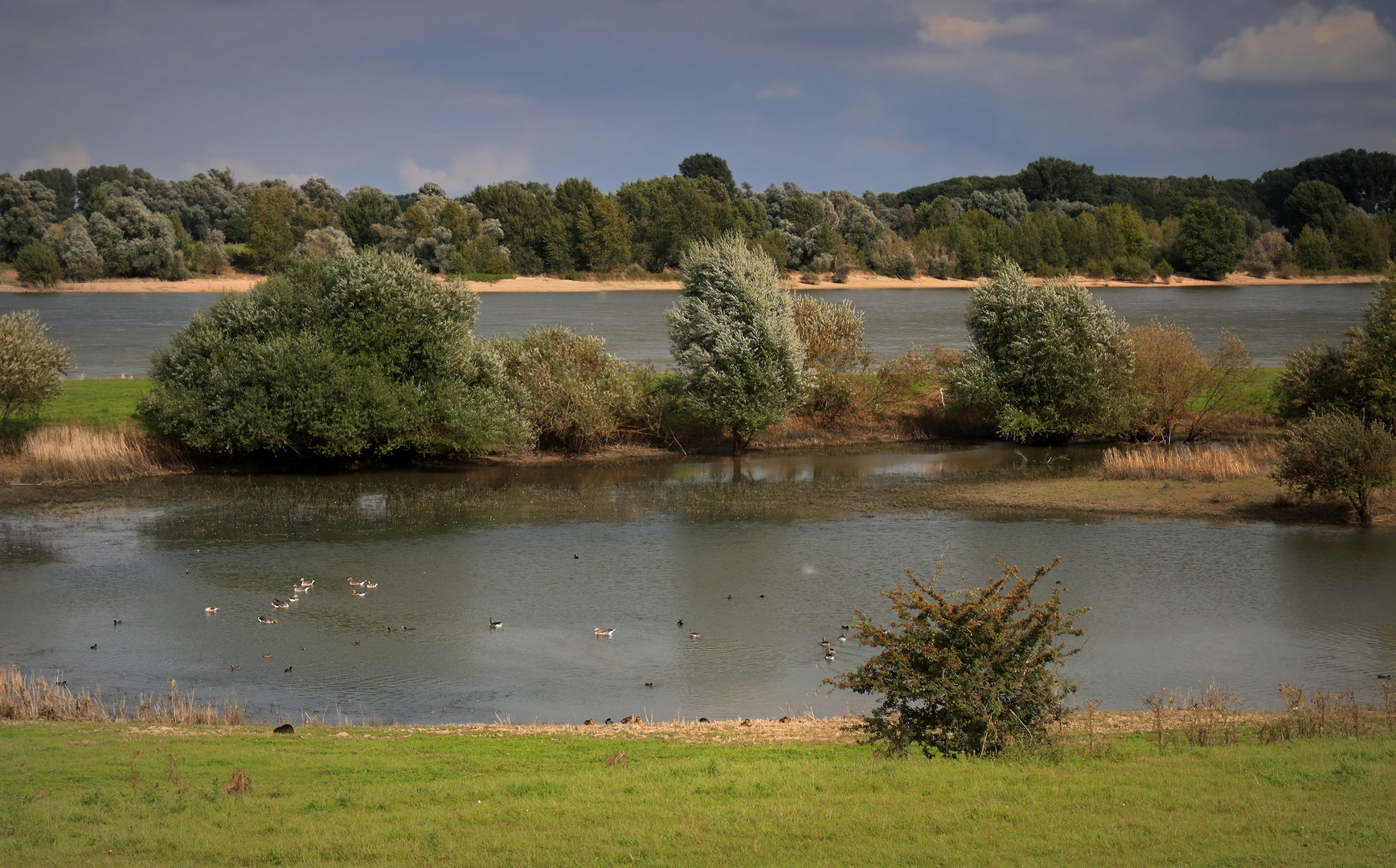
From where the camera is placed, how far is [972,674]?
13008 mm

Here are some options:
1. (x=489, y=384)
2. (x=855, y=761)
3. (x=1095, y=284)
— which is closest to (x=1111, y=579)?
(x=855, y=761)

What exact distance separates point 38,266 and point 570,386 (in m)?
96.5

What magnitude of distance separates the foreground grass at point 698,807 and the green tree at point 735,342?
33243 mm

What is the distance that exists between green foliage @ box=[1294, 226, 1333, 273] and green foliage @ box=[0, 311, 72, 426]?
164 meters

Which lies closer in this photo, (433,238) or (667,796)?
(667,796)

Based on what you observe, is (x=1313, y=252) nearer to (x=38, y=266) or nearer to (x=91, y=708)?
(x=38, y=266)

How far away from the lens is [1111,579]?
27.3 meters

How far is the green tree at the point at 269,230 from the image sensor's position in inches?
5044

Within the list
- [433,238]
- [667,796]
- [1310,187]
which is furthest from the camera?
[1310,187]

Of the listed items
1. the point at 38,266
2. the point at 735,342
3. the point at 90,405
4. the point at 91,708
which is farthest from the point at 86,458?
the point at 38,266

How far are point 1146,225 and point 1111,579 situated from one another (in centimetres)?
16045

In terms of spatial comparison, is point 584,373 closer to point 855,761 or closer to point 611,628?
point 611,628

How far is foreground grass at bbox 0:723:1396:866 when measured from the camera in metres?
9.84

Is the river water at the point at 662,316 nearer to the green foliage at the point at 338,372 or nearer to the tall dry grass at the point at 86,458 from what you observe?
the green foliage at the point at 338,372
